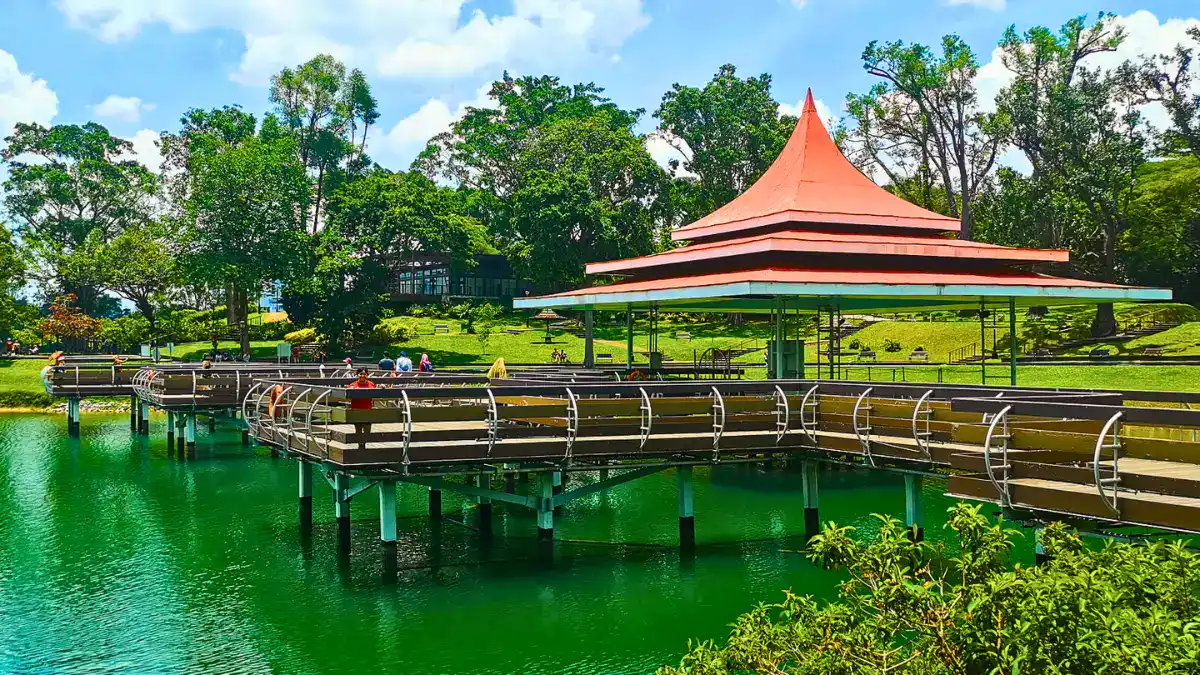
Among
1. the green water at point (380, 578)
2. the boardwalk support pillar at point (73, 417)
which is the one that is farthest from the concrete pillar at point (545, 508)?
the boardwalk support pillar at point (73, 417)

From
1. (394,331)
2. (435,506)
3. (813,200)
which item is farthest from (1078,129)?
(435,506)

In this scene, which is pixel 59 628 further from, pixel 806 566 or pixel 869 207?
pixel 869 207

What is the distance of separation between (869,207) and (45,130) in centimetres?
8820

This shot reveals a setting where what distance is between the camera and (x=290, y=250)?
2581 inches

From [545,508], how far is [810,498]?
16.6 feet

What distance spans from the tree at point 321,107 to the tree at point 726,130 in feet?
88.2

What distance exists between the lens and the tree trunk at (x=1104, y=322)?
54088mm

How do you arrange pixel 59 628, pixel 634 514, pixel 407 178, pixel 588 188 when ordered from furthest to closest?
1. pixel 588 188
2. pixel 407 178
3. pixel 634 514
4. pixel 59 628

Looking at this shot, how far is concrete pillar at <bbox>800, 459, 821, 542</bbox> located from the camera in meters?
19.4

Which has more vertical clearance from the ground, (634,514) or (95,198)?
(95,198)

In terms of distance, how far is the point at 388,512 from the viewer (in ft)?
57.6

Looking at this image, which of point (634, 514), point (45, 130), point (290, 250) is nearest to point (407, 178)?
point (290, 250)

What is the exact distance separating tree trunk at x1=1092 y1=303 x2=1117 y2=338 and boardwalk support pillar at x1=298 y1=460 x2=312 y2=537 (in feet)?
151

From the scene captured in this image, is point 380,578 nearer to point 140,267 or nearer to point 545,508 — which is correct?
point 545,508
